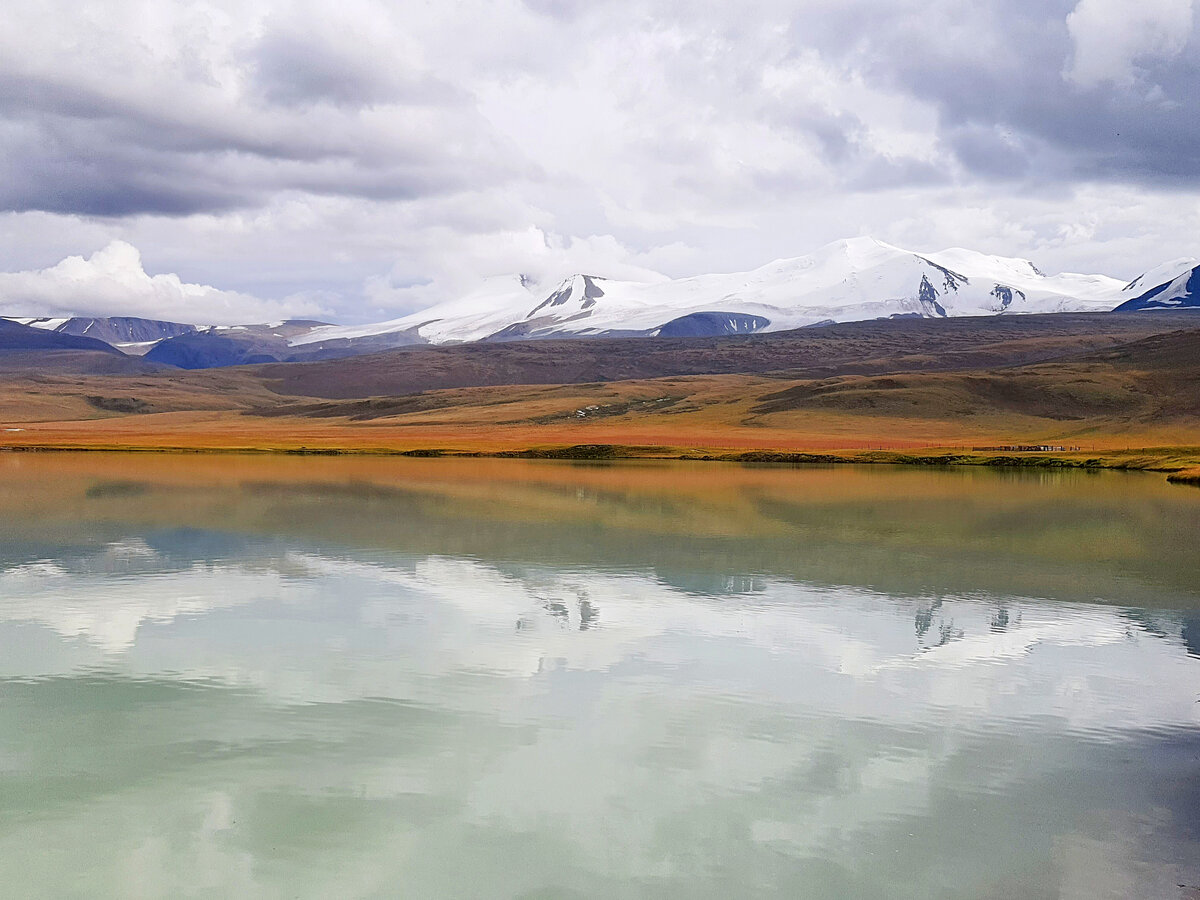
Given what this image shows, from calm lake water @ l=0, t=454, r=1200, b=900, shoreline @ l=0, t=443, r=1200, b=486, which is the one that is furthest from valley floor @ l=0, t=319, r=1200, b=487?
calm lake water @ l=0, t=454, r=1200, b=900

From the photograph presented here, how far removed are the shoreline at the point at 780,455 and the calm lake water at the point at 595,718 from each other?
48352 mm

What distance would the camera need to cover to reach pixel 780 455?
297ft

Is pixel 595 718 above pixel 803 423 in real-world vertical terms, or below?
above

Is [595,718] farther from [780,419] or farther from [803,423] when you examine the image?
[780,419]

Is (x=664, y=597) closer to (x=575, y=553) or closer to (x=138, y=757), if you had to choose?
(x=575, y=553)

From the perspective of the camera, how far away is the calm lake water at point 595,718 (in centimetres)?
1138

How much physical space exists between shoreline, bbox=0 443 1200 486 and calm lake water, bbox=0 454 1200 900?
159 feet

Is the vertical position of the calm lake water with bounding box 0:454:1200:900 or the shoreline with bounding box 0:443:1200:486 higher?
the calm lake water with bounding box 0:454:1200:900

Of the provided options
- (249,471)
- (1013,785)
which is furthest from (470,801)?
(249,471)

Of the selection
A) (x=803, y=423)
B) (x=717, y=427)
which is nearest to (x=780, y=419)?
(x=803, y=423)

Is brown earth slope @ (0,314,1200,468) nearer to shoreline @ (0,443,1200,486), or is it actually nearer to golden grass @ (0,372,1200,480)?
golden grass @ (0,372,1200,480)

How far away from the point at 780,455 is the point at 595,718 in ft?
250

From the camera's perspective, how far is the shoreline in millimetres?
80625

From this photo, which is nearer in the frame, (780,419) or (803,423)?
(803,423)
